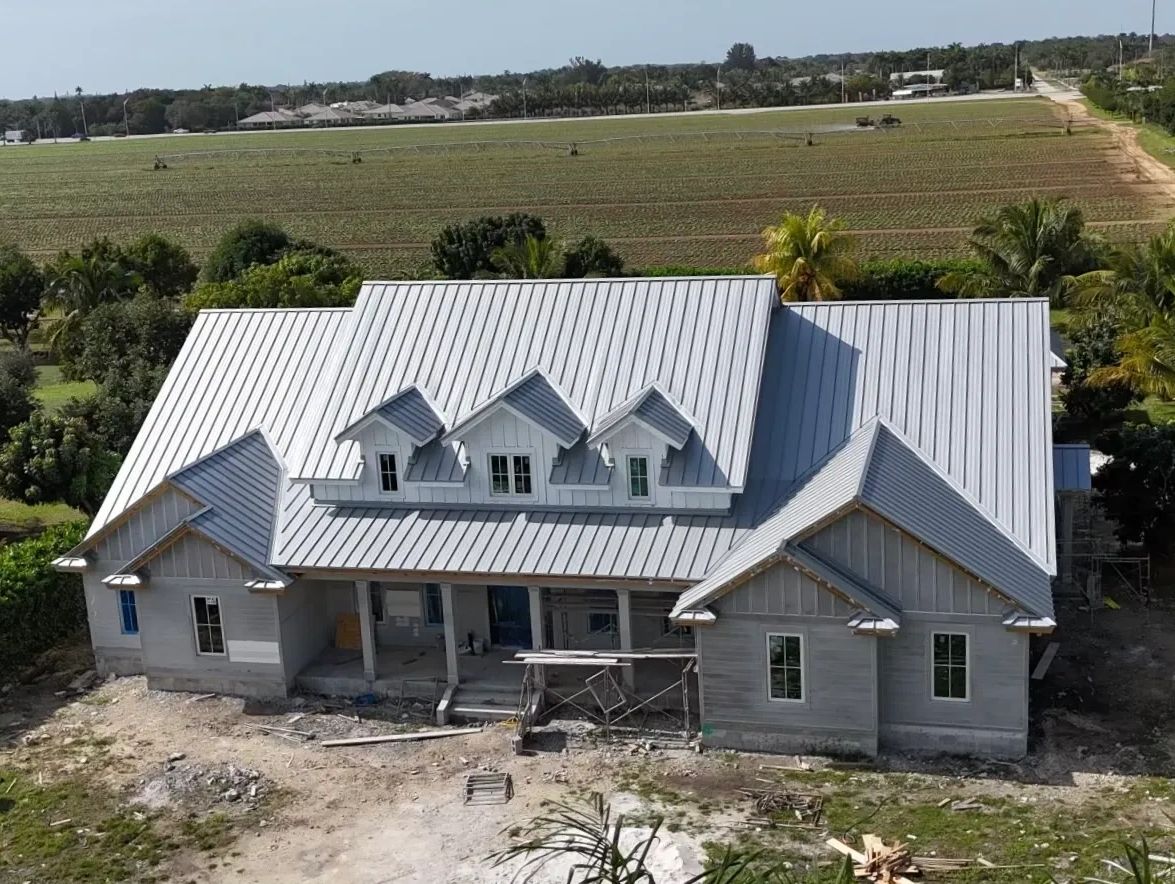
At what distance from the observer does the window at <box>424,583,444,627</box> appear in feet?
99.1

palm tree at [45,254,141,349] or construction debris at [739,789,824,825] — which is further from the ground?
palm tree at [45,254,141,349]

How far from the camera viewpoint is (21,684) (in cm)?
3006

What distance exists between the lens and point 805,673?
24797mm

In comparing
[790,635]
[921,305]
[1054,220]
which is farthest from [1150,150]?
[790,635]

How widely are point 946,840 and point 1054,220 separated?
40.5m

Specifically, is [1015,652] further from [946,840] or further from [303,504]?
[303,504]

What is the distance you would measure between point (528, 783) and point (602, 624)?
502 centimetres

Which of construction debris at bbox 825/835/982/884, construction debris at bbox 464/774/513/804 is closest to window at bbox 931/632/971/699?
construction debris at bbox 825/835/982/884

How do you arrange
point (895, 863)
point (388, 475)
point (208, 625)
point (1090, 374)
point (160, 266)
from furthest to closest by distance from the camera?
1. point (160, 266)
2. point (1090, 374)
3. point (388, 475)
4. point (208, 625)
5. point (895, 863)

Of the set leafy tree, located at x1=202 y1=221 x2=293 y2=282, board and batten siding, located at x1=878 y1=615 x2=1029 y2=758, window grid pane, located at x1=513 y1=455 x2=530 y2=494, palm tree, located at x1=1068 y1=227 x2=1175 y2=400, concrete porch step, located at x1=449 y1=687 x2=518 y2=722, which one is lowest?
concrete porch step, located at x1=449 y1=687 x2=518 y2=722

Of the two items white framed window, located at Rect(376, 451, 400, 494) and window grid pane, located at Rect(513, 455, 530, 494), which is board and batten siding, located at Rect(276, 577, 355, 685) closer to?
white framed window, located at Rect(376, 451, 400, 494)

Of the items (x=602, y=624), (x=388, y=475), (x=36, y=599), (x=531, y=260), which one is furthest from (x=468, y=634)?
(x=531, y=260)

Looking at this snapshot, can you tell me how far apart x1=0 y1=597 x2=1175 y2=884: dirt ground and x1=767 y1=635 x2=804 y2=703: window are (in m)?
1.28

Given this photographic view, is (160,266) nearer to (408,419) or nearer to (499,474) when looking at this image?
(408,419)
